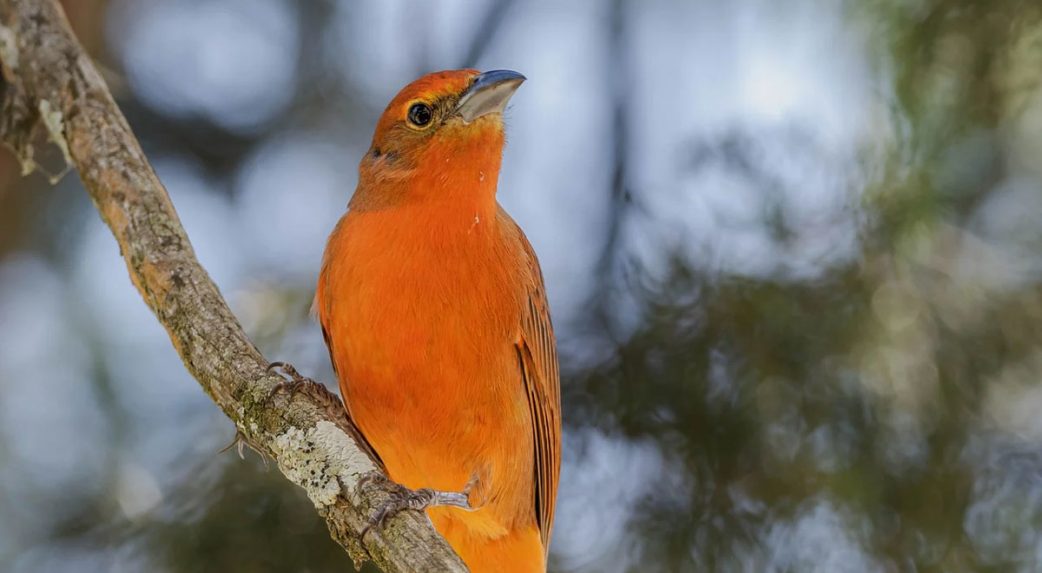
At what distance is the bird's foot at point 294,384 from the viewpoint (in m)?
3.16

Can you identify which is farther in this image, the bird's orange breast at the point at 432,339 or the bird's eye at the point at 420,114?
the bird's eye at the point at 420,114

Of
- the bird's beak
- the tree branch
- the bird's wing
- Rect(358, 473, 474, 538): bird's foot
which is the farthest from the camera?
the bird's wing

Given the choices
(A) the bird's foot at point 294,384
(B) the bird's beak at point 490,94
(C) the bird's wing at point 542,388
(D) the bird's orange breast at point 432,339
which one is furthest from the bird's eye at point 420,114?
(A) the bird's foot at point 294,384

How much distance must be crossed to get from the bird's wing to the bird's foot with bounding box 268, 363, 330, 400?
0.74 m

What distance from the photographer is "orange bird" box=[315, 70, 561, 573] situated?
387 centimetres

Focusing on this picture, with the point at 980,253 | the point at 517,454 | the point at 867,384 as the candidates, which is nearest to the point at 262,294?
the point at 517,454

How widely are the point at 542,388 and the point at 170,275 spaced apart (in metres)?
1.53

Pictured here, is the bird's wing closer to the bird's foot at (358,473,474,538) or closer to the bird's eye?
the bird's eye

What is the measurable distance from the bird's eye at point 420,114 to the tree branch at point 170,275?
3.75ft

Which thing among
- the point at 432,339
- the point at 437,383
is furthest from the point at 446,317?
the point at 437,383

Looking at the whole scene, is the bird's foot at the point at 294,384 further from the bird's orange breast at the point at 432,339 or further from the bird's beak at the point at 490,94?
the bird's beak at the point at 490,94

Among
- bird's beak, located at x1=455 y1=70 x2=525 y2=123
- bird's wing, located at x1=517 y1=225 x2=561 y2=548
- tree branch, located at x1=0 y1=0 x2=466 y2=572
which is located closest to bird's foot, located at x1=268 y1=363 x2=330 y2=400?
tree branch, located at x1=0 y1=0 x2=466 y2=572

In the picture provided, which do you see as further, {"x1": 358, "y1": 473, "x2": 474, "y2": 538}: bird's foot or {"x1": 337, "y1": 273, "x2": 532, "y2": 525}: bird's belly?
{"x1": 337, "y1": 273, "x2": 532, "y2": 525}: bird's belly

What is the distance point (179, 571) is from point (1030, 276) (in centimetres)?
314
